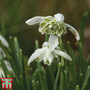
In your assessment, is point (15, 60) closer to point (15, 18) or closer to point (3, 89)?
point (3, 89)

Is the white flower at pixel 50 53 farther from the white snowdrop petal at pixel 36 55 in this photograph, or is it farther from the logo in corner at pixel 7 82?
the logo in corner at pixel 7 82

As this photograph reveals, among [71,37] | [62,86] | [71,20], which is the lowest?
[62,86]

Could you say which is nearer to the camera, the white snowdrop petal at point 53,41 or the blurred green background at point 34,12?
the white snowdrop petal at point 53,41

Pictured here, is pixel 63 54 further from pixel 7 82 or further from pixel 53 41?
pixel 7 82

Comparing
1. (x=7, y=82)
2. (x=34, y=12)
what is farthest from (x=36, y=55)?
(x=34, y=12)

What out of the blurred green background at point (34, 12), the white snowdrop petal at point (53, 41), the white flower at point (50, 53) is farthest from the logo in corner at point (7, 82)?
the blurred green background at point (34, 12)

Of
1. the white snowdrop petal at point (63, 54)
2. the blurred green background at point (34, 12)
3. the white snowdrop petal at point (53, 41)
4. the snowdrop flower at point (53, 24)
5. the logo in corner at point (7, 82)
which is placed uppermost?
the blurred green background at point (34, 12)

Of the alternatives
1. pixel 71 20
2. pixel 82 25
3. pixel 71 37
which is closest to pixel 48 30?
pixel 82 25

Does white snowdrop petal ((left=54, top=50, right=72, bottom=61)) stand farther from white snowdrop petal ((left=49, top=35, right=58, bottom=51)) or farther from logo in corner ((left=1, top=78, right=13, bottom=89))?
logo in corner ((left=1, top=78, right=13, bottom=89))
